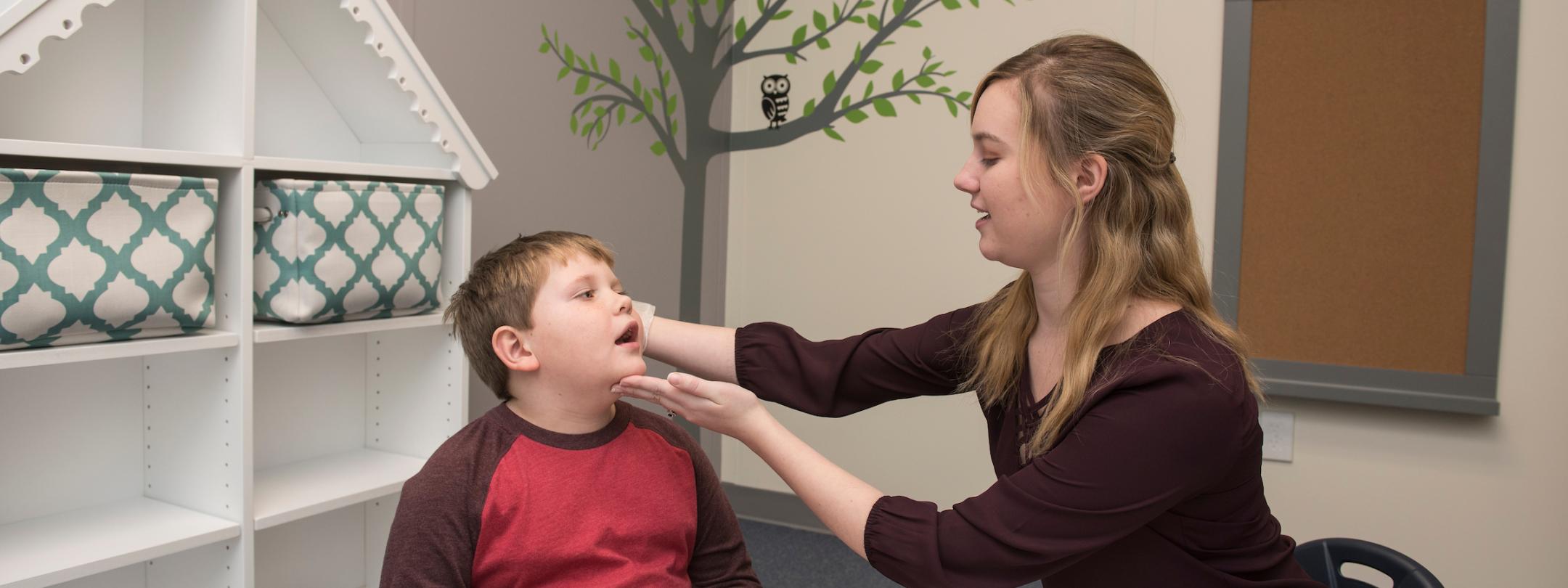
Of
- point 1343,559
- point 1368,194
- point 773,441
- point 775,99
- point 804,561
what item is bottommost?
point 804,561

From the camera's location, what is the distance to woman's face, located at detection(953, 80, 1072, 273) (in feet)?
4.36

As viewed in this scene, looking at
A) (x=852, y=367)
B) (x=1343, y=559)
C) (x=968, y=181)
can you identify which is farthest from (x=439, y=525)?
(x=1343, y=559)

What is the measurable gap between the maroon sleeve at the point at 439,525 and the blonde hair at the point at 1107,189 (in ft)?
2.44

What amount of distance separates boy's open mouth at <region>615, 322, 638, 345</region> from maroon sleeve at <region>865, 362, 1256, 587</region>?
460mm

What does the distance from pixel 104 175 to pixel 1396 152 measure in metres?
2.73

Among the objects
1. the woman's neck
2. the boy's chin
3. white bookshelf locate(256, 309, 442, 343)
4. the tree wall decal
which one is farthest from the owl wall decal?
the boy's chin

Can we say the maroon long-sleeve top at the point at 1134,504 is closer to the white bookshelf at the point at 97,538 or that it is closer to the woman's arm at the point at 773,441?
the woman's arm at the point at 773,441

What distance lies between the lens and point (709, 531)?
4.98ft

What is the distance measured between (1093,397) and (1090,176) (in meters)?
0.29

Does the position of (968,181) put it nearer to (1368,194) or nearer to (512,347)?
(512,347)

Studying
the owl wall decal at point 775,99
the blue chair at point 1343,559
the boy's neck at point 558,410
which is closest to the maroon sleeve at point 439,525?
the boy's neck at point 558,410

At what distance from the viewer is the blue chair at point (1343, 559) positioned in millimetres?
1542

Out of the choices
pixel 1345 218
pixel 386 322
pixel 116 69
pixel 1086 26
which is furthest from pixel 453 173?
pixel 1345 218

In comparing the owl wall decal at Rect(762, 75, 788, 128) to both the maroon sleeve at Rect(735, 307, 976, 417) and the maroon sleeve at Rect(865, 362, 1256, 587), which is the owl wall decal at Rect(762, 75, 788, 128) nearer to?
the maroon sleeve at Rect(735, 307, 976, 417)
